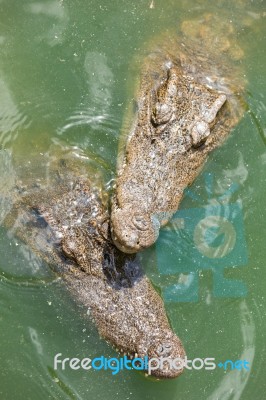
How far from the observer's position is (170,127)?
566cm

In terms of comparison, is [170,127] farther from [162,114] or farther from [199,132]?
[199,132]

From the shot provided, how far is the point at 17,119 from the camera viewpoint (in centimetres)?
614

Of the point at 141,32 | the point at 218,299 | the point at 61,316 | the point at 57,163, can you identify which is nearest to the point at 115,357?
the point at 61,316

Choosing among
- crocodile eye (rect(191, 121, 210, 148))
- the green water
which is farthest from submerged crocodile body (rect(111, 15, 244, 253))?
the green water

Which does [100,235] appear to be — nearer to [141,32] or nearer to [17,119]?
[17,119]

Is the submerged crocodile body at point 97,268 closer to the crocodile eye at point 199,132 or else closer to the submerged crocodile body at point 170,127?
the submerged crocodile body at point 170,127

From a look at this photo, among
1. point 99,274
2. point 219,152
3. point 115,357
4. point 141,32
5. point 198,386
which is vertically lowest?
point 198,386

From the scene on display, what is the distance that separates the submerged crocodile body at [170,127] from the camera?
208 inches

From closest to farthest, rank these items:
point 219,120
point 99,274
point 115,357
Answer: point 99,274, point 115,357, point 219,120

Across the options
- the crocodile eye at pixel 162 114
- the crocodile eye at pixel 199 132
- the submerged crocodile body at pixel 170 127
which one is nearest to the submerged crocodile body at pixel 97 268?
the submerged crocodile body at pixel 170 127

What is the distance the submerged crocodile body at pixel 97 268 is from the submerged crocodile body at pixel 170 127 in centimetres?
38

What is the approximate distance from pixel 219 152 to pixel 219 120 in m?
0.43

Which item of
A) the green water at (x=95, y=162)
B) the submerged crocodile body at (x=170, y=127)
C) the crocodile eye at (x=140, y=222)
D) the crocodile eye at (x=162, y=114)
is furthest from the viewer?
the green water at (x=95, y=162)

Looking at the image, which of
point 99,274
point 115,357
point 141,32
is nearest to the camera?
point 99,274
